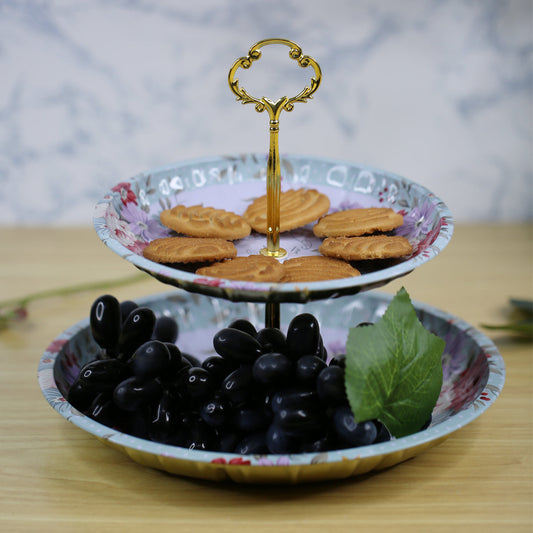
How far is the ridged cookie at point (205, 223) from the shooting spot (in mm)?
575

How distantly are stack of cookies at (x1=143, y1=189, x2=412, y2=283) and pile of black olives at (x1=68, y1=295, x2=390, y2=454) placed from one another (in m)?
0.05

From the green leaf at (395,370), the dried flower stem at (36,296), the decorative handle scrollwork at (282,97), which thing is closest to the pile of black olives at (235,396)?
the green leaf at (395,370)

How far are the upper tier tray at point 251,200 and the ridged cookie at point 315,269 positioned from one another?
2cm

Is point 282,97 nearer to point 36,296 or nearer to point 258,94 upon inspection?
point 36,296

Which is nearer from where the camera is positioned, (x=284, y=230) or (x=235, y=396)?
(x=235, y=396)

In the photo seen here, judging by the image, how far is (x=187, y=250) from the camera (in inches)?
20.6

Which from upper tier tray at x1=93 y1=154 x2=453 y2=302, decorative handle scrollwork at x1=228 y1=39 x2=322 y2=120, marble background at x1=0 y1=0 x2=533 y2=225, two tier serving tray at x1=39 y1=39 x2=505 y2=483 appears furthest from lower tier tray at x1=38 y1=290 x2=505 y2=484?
marble background at x1=0 y1=0 x2=533 y2=225

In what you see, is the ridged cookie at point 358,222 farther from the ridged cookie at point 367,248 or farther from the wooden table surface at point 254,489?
the wooden table surface at point 254,489

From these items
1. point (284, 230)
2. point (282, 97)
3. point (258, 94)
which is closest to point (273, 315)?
point (284, 230)

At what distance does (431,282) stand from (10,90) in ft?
2.42

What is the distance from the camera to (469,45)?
111cm

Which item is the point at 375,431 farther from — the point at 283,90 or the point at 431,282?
the point at 283,90

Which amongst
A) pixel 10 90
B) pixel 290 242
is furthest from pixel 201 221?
pixel 10 90

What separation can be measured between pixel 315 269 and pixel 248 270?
51 mm
